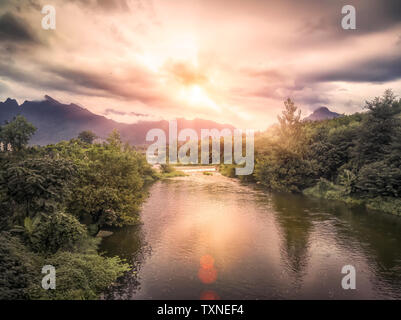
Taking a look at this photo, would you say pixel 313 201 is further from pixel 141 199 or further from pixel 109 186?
pixel 109 186

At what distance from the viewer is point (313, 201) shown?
4962cm

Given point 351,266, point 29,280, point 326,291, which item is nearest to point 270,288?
point 326,291

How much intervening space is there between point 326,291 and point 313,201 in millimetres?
32904

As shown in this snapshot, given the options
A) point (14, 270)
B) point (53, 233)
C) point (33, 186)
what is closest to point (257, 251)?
point (53, 233)

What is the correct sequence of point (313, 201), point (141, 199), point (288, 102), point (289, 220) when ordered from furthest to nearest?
point (288, 102), point (313, 201), point (289, 220), point (141, 199)

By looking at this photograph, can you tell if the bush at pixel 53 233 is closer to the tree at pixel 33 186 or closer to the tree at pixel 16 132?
the tree at pixel 33 186

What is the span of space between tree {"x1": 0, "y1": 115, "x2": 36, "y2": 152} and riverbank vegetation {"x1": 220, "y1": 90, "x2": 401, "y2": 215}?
2974 inches

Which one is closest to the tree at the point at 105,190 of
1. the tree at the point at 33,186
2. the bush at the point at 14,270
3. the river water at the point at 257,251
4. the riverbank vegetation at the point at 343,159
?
the river water at the point at 257,251

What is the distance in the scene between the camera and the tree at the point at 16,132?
8450 cm

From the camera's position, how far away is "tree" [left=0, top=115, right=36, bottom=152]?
3327 inches

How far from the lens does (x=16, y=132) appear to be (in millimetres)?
85000

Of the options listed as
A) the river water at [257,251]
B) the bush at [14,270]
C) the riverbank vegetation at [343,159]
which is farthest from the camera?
the riverbank vegetation at [343,159]

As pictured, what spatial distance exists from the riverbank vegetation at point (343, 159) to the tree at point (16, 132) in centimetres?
7555
